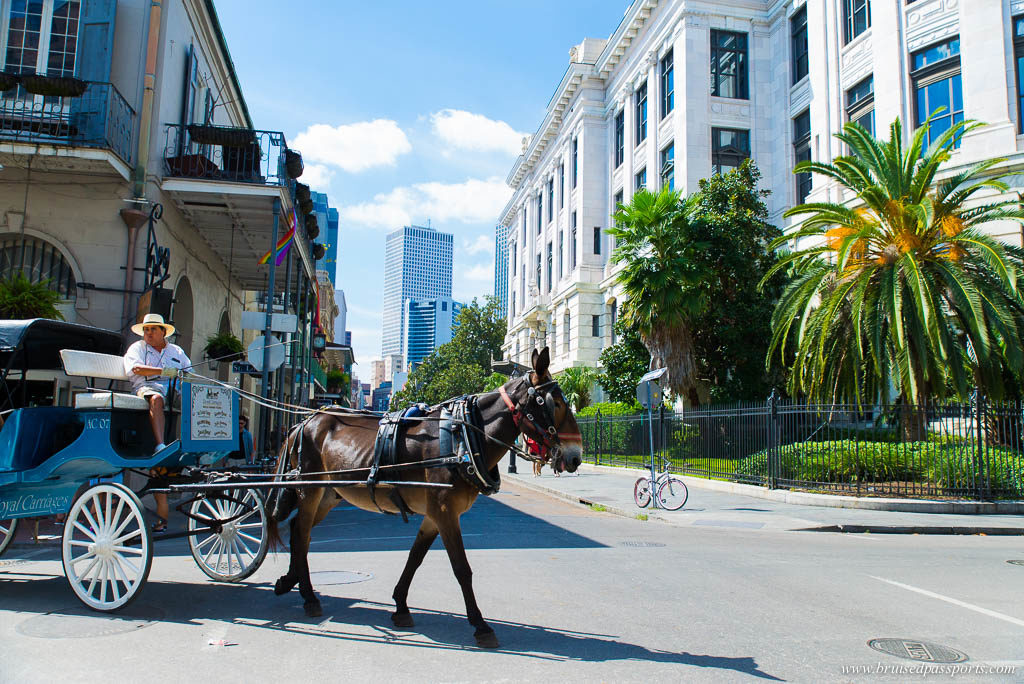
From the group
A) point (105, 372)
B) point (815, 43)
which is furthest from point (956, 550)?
point (815, 43)

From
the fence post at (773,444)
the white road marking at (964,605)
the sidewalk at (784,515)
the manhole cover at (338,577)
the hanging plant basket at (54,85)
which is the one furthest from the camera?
the fence post at (773,444)

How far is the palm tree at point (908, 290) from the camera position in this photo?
650 inches

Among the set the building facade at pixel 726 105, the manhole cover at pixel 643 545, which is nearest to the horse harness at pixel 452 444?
the manhole cover at pixel 643 545

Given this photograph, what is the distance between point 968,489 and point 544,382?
13740 millimetres

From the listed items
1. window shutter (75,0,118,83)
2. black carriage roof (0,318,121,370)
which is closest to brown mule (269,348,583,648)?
black carriage roof (0,318,121,370)

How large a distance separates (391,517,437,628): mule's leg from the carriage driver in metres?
2.70

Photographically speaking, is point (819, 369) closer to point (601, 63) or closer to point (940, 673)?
point (940, 673)

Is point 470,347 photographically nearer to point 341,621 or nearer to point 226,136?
point 226,136

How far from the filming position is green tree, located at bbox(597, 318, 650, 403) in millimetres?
32062

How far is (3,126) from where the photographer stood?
44.6 ft

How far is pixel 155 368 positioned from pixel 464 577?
146 inches

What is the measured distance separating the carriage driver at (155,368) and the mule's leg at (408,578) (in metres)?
2.70

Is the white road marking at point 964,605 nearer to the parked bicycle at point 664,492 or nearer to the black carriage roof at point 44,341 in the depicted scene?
the parked bicycle at point 664,492

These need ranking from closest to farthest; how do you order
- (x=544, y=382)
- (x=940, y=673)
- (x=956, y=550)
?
1. (x=940, y=673)
2. (x=544, y=382)
3. (x=956, y=550)
